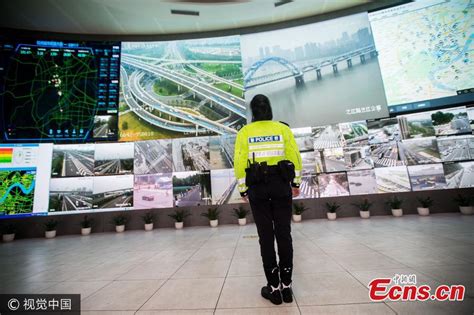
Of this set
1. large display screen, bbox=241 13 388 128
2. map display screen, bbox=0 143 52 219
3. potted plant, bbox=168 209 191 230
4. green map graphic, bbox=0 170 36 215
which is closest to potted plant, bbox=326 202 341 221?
large display screen, bbox=241 13 388 128

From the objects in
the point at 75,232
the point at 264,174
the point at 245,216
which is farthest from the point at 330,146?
the point at 75,232

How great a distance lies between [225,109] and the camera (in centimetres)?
588

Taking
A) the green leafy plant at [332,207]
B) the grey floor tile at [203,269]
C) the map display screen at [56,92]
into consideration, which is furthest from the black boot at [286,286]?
the map display screen at [56,92]

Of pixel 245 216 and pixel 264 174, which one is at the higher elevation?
pixel 264 174

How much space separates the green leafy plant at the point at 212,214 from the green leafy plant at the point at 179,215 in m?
0.50

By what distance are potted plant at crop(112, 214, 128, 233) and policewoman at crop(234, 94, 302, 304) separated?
210 inches

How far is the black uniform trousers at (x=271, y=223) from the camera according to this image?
1468 millimetres

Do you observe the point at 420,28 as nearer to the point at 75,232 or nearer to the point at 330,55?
the point at 330,55

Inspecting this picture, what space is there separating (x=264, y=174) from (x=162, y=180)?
482 centimetres

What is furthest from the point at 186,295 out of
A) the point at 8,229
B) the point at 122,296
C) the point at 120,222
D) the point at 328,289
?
the point at 8,229

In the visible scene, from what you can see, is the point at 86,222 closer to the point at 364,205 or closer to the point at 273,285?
the point at 273,285

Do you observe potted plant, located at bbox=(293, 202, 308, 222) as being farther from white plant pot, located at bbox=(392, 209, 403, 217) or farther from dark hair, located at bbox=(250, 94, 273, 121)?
dark hair, located at bbox=(250, 94, 273, 121)

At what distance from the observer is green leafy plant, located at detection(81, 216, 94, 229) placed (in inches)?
217

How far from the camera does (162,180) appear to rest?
568 centimetres
